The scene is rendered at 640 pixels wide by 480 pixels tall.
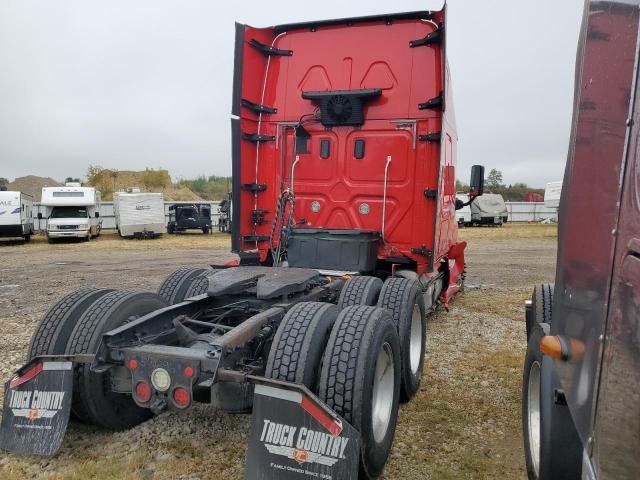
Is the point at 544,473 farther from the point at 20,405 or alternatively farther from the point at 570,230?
the point at 20,405

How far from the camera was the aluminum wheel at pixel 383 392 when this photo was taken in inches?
119

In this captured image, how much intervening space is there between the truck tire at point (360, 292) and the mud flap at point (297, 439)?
1.79 m

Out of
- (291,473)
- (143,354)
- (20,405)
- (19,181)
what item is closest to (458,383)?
(291,473)

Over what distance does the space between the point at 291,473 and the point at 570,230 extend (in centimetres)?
170

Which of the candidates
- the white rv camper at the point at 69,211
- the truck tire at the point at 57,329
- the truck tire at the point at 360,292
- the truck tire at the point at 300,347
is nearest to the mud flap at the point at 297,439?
the truck tire at the point at 300,347

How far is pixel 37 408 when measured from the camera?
117 inches

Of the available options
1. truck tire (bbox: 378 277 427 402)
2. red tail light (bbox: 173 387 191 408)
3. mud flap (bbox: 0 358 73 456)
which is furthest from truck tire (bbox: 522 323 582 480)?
mud flap (bbox: 0 358 73 456)

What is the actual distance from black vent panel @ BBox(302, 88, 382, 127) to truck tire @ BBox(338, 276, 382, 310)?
209 cm

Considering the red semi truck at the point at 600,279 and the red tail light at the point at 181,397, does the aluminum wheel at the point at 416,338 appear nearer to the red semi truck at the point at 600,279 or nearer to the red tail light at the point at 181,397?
the red semi truck at the point at 600,279

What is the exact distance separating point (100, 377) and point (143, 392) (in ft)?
1.57

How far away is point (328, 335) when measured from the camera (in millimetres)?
3029

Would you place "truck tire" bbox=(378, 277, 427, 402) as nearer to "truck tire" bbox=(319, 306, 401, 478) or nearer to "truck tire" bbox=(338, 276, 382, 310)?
"truck tire" bbox=(338, 276, 382, 310)

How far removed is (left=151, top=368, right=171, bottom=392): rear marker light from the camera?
2766 millimetres

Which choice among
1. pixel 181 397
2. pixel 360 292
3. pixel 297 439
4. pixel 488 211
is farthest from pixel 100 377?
pixel 488 211
